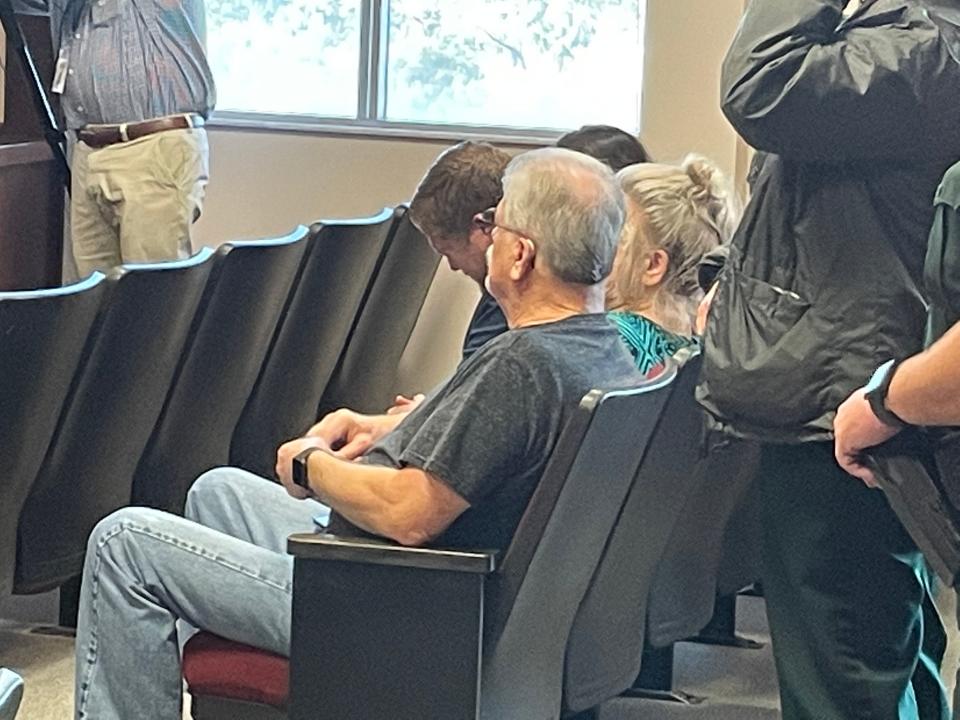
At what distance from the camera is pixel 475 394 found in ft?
6.87

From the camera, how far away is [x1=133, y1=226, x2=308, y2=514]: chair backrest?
3.12m

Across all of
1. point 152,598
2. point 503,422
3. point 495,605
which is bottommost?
point 152,598

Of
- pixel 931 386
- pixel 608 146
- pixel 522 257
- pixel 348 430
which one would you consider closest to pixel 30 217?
pixel 608 146

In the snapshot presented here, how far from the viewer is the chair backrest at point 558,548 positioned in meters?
1.99

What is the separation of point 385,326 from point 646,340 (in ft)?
5.66

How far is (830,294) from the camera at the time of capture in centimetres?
206

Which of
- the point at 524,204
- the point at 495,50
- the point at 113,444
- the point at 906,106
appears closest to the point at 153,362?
the point at 113,444

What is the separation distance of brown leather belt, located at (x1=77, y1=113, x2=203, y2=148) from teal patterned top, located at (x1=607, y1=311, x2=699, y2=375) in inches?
86.6

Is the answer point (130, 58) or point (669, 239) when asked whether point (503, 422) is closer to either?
point (669, 239)

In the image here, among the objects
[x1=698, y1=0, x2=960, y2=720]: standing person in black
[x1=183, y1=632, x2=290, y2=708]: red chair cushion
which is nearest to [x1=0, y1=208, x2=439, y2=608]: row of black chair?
[x1=183, y1=632, x2=290, y2=708]: red chair cushion

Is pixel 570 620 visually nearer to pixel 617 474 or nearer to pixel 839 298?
pixel 617 474

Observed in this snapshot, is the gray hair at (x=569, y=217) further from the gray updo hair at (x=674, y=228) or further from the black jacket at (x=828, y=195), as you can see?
the gray updo hair at (x=674, y=228)

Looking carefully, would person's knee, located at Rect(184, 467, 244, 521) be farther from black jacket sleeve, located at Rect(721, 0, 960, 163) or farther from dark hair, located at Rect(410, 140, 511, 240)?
black jacket sleeve, located at Rect(721, 0, 960, 163)

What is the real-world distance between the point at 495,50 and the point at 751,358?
2785 millimetres
